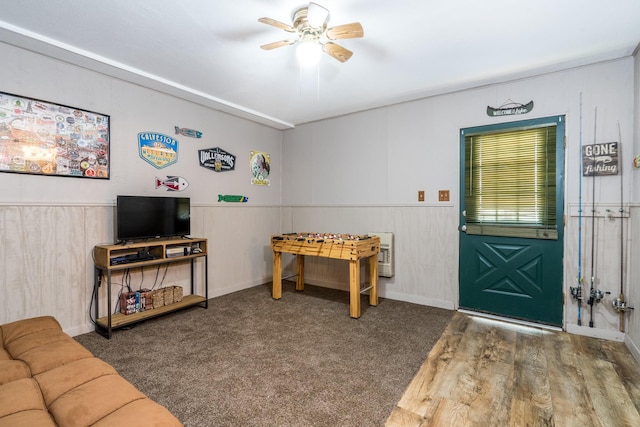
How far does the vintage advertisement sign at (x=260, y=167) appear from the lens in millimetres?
4816

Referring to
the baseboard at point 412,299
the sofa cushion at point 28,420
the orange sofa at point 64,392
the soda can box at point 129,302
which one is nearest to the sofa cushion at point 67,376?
the orange sofa at point 64,392

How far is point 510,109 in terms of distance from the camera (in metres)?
3.36

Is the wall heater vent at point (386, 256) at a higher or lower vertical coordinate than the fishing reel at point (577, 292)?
higher

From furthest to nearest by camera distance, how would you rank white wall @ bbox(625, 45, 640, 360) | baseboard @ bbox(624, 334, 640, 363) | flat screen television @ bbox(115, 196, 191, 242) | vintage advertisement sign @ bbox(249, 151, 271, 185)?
vintage advertisement sign @ bbox(249, 151, 271, 185) → flat screen television @ bbox(115, 196, 191, 242) → white wall @ bbox(625, 45, 640, 360) → baseboard @ bbox(624, 334, 640, 363)

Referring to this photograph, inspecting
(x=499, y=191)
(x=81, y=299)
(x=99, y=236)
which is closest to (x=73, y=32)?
(x=99, y=236)

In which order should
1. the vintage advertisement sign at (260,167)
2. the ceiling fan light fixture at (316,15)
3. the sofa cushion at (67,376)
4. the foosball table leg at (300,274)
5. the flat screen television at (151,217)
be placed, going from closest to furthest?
the sofa cushion at (67,376) → the ceiling fan light fixture at (316,15) → the flat screen television at (151,217) → the foosball table leg at (300,274) → the vintage advertisement sign at (260,167)

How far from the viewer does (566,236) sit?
10.1ft

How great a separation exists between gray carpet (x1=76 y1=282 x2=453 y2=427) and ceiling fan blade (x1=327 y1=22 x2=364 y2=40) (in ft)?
8.17

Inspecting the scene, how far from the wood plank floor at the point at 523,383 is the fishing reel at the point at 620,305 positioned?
316 millimetres

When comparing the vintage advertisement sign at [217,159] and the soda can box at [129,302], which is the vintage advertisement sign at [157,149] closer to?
the vintage advertisement sign at [217,159]

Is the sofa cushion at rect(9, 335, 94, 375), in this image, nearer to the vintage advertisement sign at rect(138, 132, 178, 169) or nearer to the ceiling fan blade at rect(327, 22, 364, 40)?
the vintage advertisement sign at rect(138, 132, 178, 169)

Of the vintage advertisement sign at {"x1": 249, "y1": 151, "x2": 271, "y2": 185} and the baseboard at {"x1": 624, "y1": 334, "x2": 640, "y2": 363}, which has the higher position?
the vintage advertisement sign at {"x1": 249, "y1": 151, "x2": 271, "y2": 185}

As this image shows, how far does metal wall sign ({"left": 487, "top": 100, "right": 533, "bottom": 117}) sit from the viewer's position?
129 inches

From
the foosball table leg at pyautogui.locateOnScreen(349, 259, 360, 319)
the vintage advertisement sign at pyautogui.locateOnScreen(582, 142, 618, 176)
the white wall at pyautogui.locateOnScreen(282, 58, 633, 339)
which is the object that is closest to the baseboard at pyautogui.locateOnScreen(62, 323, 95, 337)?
the foosball table leg at pyautogui.locateOnScreen(349, 259, 360, 319)
